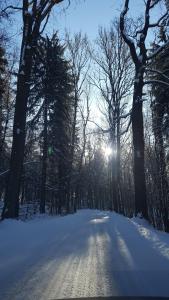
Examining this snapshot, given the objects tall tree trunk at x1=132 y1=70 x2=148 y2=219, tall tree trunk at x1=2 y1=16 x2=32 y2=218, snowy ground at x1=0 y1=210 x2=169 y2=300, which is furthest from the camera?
tall tree trunk at x1=132 y1=70 x2=148 y2=219

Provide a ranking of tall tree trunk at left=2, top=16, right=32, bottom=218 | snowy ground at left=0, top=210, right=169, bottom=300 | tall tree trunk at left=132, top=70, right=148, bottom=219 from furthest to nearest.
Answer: tall tree trunk at left=132, top=70, right=148, bottom=219
tall tree trunk at left=2, top=16, right=32, bottom=218
snowy ground at left=0, top=210, right=169, bottom=300

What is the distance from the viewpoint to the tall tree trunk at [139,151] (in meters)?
13.6

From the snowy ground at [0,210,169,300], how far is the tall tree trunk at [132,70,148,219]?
568 cm

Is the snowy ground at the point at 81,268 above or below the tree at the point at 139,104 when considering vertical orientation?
below

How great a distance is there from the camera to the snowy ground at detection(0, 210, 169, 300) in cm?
382

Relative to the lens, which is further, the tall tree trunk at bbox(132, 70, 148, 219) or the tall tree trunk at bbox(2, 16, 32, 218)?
the tall tree trunk at bbox(132, 70, 148, 219)

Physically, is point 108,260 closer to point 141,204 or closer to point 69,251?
point 69,251

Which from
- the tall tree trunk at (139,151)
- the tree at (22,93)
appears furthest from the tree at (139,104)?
the tree at (22,93)

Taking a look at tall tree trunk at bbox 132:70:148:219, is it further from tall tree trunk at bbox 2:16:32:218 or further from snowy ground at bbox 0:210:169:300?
snowy ground at bbox 0:210:169:300

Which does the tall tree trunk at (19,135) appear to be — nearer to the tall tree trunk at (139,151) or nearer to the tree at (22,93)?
the tree at (22,93)

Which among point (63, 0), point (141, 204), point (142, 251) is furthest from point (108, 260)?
point (63, 0)

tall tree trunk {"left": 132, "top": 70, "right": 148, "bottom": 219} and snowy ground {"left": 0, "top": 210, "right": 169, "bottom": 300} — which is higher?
tall tree trunk {"left": 132, "top": 70, "right": 148, "bottom": 219}

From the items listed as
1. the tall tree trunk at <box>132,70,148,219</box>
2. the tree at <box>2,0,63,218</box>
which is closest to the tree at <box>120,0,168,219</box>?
the tall tree trunk at <box>132,70,148,219</box>

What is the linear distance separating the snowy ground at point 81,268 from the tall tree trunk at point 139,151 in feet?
18.6
